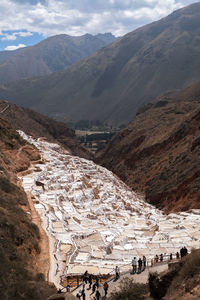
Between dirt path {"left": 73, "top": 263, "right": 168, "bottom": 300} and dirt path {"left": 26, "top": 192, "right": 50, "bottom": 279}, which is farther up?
dirt path {"left": 26, "top": 192, "right": 50, "bottom": 279}

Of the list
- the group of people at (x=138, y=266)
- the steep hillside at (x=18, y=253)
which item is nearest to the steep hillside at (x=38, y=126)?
the steep hillside at (x=18, y=253)

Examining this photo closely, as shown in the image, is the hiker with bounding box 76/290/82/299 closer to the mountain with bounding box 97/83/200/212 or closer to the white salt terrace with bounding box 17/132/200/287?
the white salt terrace with bounding box 17/132/200/287

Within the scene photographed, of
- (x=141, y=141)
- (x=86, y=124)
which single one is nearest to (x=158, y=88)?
(x=86, y=124)

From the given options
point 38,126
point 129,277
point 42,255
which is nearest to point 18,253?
point 42,255

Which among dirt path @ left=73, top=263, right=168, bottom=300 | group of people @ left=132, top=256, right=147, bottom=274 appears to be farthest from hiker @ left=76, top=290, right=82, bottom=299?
group of people @ left=132, top=256, right=147, bottom=274

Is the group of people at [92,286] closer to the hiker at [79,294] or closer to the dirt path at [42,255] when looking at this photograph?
the hiker at [79,294]

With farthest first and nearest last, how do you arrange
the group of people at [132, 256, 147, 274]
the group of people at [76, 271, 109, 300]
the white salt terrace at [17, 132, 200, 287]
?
the white salt terrace at [17, 132, 200, 287] → the group of people at [132, 256, 147, 274] → the group of people at [76, 271, 109, 300]
